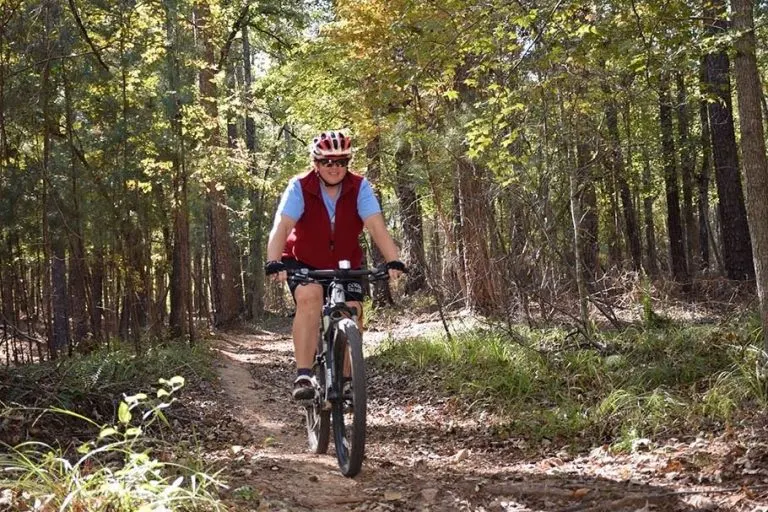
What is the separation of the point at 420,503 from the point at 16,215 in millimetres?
10519

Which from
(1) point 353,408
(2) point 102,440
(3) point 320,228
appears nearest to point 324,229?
(3) point 320,228

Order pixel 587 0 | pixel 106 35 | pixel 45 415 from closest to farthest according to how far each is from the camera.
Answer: pixel 45 415
pixel 587 0
pixel 106 35

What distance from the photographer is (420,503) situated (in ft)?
13.6

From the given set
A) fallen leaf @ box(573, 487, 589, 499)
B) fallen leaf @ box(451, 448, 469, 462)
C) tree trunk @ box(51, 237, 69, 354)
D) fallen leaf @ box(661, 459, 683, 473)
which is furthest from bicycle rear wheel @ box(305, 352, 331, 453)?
tree trunk @ box(51, 237, 69, 354)

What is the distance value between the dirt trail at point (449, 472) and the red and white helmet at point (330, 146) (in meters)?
2.13

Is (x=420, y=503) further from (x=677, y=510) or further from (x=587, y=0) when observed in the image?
(x=587, y=0)

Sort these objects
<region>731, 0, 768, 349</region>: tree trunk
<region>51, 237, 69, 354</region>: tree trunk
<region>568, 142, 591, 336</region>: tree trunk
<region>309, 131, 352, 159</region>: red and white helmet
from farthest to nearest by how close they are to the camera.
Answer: <region>51, 237, 69, 354</region>: tree trunk < <region>568, 142, 591, 336</region>: tree trunk < <region>731, 0, 768, 349</region>: tree trunk < <region>309, 131, 352, 159</region>: red and white helmet

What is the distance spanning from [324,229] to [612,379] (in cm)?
317

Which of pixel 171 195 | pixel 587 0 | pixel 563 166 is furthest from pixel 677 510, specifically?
pixel 171 195

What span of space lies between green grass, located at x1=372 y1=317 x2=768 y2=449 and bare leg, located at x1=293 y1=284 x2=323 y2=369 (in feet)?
6.34

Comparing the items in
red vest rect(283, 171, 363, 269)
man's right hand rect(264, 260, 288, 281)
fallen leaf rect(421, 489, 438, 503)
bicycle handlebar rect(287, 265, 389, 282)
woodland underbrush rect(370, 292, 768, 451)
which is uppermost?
red vest rect(283, 171, 363, 269)

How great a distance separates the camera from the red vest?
5.04m

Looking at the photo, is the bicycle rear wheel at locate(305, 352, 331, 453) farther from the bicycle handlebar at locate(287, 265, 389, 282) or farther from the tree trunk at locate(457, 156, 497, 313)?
the tree trunk at locate(457, 156, 497, 313)

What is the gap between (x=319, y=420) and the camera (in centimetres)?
518
